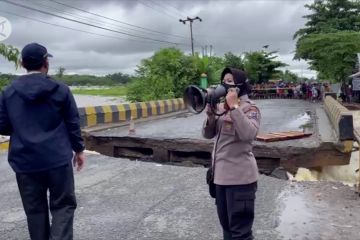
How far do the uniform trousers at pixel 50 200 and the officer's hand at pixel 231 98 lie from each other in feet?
4.32

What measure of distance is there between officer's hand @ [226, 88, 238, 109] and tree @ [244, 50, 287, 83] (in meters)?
38.4

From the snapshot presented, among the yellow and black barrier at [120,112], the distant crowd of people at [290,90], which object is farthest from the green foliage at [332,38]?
the yellow and black barrier at [120,112]

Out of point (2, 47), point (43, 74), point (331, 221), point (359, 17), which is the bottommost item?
point (331, 221)

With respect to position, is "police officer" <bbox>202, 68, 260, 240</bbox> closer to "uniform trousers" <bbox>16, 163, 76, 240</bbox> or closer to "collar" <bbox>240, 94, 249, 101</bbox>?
"collar" <bbox>240, 94, 249, 101</bbox>

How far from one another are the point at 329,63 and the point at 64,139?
29.2 m

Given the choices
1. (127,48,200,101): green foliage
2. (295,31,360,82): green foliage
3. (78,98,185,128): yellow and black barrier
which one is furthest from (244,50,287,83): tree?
(78,98,185,128): yellow and black barrier

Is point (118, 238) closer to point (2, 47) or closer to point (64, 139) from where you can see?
point (64, 139)

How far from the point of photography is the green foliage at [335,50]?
92.9 ft

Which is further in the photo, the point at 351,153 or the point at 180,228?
the point at 351,153

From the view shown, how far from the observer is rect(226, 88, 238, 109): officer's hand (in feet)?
9.79

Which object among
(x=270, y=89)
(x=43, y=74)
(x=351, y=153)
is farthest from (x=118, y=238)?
(x=270, y=89)

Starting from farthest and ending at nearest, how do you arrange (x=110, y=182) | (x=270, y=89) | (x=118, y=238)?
(x=270, y=89) → (x=110, y=182) → (x=118, y=238)

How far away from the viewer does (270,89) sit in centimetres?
3397

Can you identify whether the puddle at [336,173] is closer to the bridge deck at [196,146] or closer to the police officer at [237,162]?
the bridge deck at [196,146]
